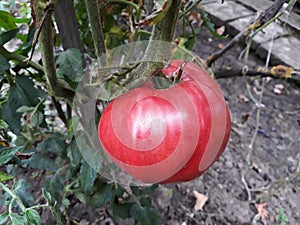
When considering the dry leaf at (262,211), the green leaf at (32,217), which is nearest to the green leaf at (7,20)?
the green leaf at (32,217)

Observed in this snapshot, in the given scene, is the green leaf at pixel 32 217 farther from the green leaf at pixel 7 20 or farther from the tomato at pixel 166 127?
the green leaf at pixel 7 20

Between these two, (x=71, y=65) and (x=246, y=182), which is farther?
(x=246, y=182)

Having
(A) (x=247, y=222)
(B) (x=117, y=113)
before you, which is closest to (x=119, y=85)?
(B) (x=117, y=113)

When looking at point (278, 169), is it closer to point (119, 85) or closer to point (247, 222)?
point (247, 222)

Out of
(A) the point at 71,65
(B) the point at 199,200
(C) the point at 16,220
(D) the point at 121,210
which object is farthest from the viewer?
(B) the point at 199,200

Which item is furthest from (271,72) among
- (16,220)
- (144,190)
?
(16,220)

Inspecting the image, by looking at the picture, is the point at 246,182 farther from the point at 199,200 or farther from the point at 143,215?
the point at 143,215
